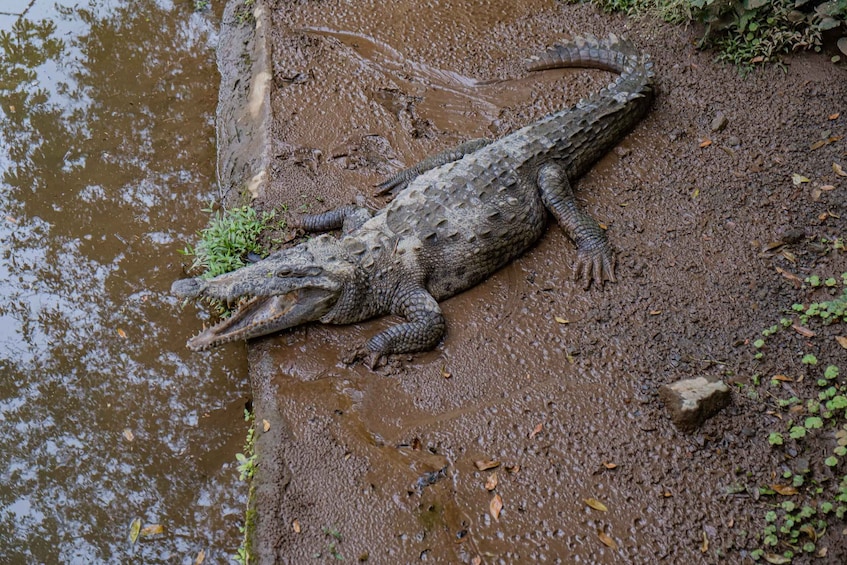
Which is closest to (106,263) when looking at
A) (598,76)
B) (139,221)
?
(139,221)

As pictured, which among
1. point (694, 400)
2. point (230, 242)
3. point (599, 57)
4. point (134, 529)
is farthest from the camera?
point (599, 57)

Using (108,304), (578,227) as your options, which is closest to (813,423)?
(578,227)

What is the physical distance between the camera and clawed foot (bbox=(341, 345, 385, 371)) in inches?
167

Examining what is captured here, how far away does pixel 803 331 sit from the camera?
13.2 ft

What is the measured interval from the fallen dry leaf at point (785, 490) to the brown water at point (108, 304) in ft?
10.3

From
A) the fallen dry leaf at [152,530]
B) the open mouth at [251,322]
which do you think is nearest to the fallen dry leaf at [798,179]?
the open mouth at [251,322]

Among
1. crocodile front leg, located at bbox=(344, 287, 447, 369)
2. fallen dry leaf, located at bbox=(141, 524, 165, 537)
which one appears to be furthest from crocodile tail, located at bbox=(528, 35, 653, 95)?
fallen dry leaf, located at bbox=(141, 524, 165, 537)

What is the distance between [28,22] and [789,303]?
8.37 m

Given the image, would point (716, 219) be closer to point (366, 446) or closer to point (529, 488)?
point (529, 488)

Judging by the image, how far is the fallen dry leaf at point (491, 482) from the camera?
3.67m

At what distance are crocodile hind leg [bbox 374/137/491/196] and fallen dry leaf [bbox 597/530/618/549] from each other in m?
2.98

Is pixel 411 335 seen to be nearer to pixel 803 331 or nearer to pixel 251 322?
pixel 251 322

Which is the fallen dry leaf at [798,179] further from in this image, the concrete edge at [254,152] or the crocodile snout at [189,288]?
the crocodile snout at [189,288]

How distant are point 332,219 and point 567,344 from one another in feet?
6.65
